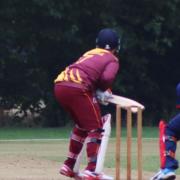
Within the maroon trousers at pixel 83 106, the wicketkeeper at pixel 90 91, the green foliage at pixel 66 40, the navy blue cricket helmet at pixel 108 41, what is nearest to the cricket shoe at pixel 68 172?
the wicketkeeper at pixel 90 91

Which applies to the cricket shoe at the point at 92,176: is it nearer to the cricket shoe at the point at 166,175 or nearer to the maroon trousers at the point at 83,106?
the maroon trousers at the point at 83,106

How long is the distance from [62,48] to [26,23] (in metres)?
1.52

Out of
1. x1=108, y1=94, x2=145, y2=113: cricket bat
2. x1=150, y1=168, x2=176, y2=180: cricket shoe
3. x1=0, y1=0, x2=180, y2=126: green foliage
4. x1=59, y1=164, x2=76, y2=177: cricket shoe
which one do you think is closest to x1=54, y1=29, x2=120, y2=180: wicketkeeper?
x1=108, y1=94, x2=145, y2=113: cricket bat

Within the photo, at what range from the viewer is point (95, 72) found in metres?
10.1

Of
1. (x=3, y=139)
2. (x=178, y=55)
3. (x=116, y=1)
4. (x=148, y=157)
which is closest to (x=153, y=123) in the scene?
(x=178, y=55)

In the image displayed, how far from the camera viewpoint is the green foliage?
30.3 m

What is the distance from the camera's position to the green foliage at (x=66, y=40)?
99.3ft

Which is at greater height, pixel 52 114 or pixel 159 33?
pixel 159 33

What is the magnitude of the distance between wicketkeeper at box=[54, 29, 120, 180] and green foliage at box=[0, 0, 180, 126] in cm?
1966

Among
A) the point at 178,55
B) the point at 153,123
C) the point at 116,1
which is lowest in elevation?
the point at 153,123

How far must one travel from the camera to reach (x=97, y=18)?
1216 inches

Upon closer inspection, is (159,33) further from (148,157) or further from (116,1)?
(148,157)

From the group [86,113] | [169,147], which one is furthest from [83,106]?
[169,147]

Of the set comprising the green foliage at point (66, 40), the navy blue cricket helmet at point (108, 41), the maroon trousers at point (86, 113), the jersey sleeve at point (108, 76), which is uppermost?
the navy blue cricket helmet at point (108, 41)
